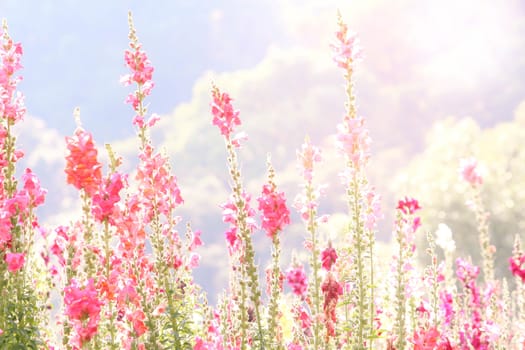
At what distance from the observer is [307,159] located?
5.23 m

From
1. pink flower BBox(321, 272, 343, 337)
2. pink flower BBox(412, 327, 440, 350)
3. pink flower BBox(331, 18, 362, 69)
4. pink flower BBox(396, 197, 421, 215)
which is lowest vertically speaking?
pink flower BBox(412, 327, 440, 350)

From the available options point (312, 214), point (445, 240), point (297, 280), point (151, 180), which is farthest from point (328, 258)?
point (445, 240)

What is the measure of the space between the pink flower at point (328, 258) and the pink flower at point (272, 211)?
497 millimetres

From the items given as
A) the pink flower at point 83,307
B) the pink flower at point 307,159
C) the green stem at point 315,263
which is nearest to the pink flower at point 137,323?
the pink flower at point 83,307

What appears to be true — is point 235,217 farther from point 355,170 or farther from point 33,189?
point 33,189

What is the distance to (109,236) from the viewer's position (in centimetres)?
491

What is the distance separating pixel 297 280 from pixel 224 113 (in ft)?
4.68

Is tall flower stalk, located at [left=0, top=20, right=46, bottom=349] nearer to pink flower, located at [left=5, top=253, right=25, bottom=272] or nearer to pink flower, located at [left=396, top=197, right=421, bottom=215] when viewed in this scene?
pink flower, located at [left=5, top=253, right=25, bottom=272]

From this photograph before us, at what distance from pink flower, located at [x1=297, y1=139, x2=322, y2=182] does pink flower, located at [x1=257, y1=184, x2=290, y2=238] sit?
0.81ft

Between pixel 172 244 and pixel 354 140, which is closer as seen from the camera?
pixel 354 140

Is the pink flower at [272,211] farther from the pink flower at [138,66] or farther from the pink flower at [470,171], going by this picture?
the pink flower at [470,171]

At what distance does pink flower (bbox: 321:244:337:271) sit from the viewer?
552 centimetres

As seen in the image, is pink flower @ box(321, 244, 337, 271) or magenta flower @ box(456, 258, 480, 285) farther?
magenta flower @ box(456, 258, 480, 285)

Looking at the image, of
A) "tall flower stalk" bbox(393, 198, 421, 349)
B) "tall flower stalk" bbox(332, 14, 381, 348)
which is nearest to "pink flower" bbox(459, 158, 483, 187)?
"tall flower stalk" bbox(393, 198, 421, 349)
